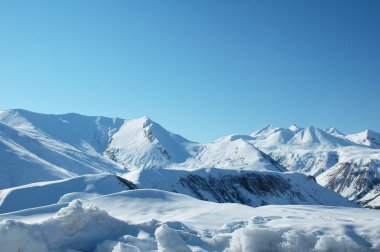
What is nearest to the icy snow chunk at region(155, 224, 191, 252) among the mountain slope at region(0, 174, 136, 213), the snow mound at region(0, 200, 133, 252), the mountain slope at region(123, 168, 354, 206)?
the snow mound at region(0, 200, 133, 252)

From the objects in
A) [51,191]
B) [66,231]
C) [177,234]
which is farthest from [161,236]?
[51,191]

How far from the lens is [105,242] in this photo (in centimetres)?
1894

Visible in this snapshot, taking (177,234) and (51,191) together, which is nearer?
(177,234)

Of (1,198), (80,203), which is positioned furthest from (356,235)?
(1,198)

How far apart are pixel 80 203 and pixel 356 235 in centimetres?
1141

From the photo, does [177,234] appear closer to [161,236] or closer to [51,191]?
[161,236]

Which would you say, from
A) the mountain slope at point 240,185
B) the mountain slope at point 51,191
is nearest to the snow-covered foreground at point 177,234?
the mountain slope at point 51,191

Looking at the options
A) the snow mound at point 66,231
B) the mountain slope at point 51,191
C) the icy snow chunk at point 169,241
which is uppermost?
the icy snow chunk at point 169,241

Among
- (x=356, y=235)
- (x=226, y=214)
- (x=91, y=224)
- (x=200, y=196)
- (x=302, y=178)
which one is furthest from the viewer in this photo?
(x=302, y=178)

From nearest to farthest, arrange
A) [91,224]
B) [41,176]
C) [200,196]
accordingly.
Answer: [91,224] < [200,196] < [41,176]

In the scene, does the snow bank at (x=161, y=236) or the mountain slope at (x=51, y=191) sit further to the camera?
the mountain slope at (x=51, y=191)

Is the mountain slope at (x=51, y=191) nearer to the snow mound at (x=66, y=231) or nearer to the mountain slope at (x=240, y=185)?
the snow mound at (x=66, y=231)

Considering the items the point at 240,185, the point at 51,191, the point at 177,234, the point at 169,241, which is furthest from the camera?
the point at 240,185

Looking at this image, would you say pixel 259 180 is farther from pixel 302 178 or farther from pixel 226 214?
pixel 226 214
